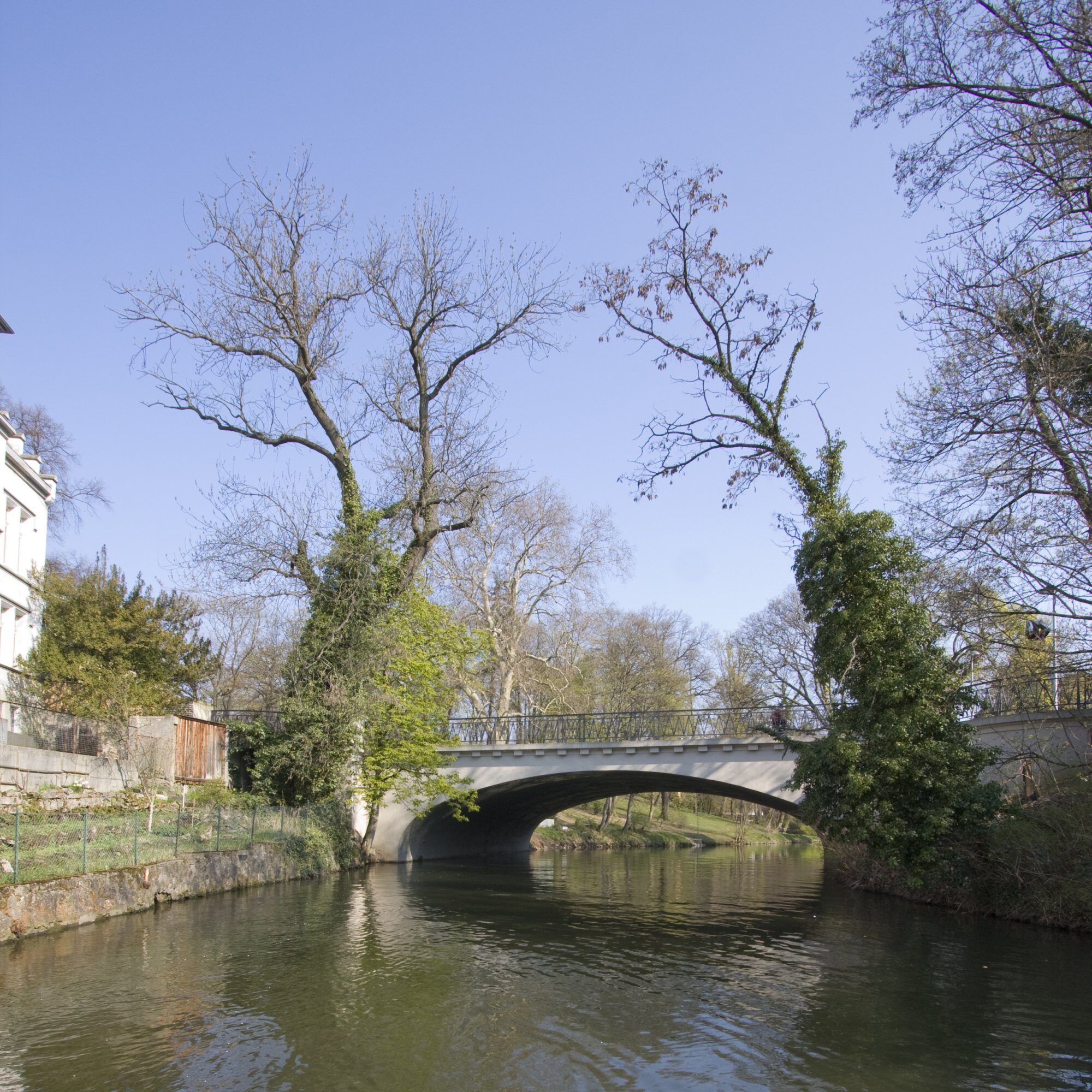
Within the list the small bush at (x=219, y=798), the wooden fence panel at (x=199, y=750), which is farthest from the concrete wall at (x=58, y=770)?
the wooden fence panel at (x=199, y=750)

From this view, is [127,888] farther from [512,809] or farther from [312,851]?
[512,809]

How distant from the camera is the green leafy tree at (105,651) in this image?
2252 centimetres

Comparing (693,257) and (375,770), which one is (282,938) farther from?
(693,257)

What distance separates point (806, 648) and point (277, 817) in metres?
25.7

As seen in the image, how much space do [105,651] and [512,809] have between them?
18.7 m

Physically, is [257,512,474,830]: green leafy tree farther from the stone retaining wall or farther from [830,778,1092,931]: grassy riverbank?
[830,778,1092,931]: grassy riverbank

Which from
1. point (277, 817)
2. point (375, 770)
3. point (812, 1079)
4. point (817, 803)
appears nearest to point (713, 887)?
point (817, 803)

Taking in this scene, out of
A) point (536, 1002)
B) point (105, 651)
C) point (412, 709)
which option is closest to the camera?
point (536, 1002)

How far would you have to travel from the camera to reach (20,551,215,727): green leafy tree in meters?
22.5

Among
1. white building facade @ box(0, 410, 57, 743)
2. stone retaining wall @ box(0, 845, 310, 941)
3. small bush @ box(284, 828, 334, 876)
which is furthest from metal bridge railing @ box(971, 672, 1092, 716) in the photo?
white building facade @ box(0, 410, 57, 743)

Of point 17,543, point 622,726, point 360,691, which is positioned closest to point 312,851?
point 360,691

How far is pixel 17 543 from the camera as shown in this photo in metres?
26.9

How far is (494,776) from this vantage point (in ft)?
100

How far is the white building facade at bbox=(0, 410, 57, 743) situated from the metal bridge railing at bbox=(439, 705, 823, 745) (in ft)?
39.5
